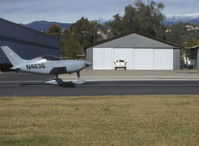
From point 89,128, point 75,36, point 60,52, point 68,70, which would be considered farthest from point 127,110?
point 75,36

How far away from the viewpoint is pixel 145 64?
62656 millimetres

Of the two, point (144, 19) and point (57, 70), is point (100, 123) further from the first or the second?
point (144, 19)

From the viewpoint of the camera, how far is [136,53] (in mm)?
63344

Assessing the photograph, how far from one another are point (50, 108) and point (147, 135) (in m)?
4.73

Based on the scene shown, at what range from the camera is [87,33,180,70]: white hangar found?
63.0 metres

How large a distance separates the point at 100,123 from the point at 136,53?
54305 mm

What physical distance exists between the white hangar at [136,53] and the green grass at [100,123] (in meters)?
49.5

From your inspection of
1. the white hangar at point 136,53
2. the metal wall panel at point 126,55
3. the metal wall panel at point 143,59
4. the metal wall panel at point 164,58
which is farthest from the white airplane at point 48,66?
the metal wall panel at point 164,58

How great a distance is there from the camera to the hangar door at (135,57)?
62969 mm

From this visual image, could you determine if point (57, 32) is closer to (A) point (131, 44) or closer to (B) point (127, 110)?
(A) point (131, 44)

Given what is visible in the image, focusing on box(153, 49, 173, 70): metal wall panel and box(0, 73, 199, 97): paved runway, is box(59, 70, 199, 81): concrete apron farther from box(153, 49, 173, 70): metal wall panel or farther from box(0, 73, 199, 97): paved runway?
box(153, 49, 173, 70): metal wall panel

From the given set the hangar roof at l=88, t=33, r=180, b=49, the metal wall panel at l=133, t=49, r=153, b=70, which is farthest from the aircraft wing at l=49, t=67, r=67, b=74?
the hangar roof at l=88, t=33, r=180, b=49

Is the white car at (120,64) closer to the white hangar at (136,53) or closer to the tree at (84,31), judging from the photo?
the white hangar at (136,53)

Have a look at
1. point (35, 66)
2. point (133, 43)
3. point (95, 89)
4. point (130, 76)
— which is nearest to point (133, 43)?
point (133, 43)
